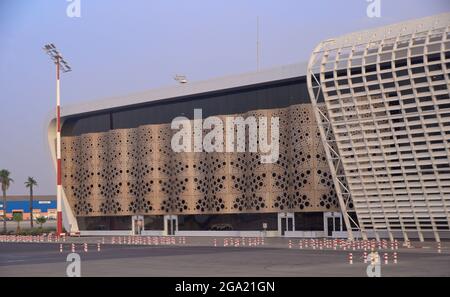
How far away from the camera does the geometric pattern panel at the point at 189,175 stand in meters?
66.2

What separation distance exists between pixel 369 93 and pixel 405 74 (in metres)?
3.61

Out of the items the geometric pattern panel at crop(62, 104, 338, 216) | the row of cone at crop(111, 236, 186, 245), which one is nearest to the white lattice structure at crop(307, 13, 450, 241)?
the geometric pattern panel at crop(62, 104, 338, 216)

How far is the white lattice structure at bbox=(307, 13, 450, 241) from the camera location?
49.9 metres

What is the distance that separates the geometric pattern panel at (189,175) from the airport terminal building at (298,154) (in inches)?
4.1

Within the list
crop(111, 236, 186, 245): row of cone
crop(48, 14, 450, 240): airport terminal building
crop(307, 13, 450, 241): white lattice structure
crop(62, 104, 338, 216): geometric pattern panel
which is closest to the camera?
crop(307, 13, 450, 241): white lattice structure

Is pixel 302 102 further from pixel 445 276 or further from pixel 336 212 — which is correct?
pixel 445 276

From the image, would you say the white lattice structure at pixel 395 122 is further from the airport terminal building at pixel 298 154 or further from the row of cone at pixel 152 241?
the row of cone at pixel 152 241

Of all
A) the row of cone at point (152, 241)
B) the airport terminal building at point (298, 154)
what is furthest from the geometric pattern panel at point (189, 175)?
the row of cone at point (152, 241)

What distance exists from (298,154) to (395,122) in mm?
13863

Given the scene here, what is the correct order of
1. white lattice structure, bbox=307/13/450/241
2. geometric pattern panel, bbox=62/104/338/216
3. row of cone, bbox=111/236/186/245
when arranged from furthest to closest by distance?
geometric pattern panel, bbox=62/104/338/216, row of cone, bbox=111/236/186/245, white lattice structure, bbox=307/13/450/241

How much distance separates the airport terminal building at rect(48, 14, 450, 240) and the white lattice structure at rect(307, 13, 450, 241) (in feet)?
0.28

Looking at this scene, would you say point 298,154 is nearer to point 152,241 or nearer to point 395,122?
point 152,241

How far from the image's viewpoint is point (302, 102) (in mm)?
67562

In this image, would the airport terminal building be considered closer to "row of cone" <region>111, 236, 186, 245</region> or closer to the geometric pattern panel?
the geometric pattern panel
